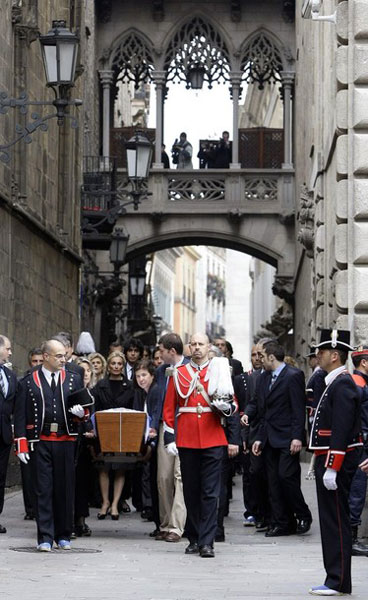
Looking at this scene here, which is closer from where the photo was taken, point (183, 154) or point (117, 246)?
point (117, 246)

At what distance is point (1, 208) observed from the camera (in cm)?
2150

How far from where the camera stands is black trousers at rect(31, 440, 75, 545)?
13.3m

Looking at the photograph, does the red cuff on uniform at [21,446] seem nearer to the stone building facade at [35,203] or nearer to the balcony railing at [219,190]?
the stone building facade at [35,203]

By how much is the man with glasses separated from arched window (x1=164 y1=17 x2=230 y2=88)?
80.6ft

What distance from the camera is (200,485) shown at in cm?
1334

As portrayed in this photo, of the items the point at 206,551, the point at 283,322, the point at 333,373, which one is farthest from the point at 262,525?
the point at 283,322

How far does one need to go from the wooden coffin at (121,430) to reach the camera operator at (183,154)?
22.8 metres

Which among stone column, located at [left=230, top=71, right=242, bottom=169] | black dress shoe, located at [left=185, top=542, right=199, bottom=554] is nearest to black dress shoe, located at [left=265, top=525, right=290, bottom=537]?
black dress shoe, located at [left=185, top=542, right=199, bottom=554]

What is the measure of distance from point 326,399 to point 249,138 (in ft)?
91.6

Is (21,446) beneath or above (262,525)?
above

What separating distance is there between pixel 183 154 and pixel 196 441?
2505cm

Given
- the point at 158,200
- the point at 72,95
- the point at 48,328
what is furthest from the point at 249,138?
the point at 48,328

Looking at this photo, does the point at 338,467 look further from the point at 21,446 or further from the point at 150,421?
the point at 150,421

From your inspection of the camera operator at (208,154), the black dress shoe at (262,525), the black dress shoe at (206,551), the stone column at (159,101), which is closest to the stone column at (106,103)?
the stone column at (159,101)
